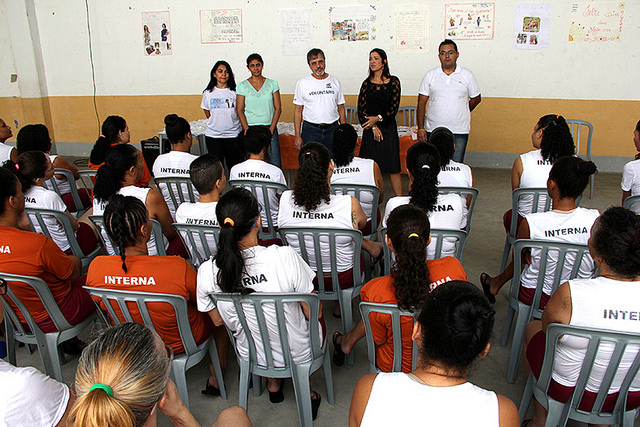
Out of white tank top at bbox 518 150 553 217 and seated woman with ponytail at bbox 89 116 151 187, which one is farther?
seated woman with ponytail at bbox 89 116 151 187

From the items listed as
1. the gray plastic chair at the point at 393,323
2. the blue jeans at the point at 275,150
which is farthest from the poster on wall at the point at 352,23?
the gray plastic chair at the point at 393,323

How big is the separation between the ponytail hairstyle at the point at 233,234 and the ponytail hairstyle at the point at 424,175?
39.5 inches

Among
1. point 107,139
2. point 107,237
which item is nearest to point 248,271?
point 107,237

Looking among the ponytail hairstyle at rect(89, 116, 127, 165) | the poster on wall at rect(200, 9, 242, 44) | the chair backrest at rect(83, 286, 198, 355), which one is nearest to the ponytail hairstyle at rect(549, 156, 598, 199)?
the chair backrest at rect(83, 286, 198, 355)

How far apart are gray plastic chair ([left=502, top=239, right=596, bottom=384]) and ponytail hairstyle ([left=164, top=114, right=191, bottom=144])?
264cm

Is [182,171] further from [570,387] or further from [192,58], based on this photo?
[192,58]

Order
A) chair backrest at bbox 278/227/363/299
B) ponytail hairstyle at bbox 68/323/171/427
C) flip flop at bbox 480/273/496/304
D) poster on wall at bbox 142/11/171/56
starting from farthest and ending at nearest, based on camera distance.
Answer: poster on wall at bbox 142/11/171/56
flip flop at bbox 480/273/496/304
chair backrest at bbox 278/227/363/299
ponytail hairstyle at bbox 68/323/171/427

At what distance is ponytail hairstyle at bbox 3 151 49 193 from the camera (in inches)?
124

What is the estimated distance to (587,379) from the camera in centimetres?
175

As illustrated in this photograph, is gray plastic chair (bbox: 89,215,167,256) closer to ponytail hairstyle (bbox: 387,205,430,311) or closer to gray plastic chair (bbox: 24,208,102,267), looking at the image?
gray plastic chair (bbox: 24,208,102,267)

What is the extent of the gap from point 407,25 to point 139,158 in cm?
466

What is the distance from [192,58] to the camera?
7.45 meters

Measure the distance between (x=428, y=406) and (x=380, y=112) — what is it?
149 inches

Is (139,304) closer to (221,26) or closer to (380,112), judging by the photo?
(380,112)
